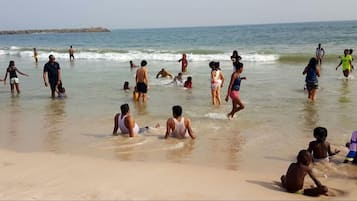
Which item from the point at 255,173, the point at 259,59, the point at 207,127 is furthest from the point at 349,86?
the point at 259,59

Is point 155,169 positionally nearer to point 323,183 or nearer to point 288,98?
point 323,183

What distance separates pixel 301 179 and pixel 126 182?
2.27 meters

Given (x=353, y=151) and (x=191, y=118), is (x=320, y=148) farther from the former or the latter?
(x=191, y=118)

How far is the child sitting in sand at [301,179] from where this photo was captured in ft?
18.0

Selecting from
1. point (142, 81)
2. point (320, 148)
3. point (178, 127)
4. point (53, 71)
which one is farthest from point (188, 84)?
point (320, 148)

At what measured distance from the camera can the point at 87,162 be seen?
6.81m

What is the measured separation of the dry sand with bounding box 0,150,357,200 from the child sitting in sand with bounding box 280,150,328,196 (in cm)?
11

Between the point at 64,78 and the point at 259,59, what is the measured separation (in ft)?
46.3

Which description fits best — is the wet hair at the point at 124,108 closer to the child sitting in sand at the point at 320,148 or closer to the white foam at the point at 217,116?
the white foam at the point at 217,116

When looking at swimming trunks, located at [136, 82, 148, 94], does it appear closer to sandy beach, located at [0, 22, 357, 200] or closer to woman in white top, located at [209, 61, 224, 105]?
sandy beach, located at [0, 22, 357, 200]

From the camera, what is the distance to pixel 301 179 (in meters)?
5.56

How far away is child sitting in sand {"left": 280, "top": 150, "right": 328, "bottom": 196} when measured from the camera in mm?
5481

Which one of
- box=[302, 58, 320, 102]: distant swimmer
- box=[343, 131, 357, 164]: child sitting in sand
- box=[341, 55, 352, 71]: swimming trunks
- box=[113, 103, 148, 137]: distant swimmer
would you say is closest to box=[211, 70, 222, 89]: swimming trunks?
box=[302, 58, 320, 102]: distant swimmer

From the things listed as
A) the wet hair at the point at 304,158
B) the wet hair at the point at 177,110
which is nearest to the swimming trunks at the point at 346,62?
the wet hair at the point at 177,110
